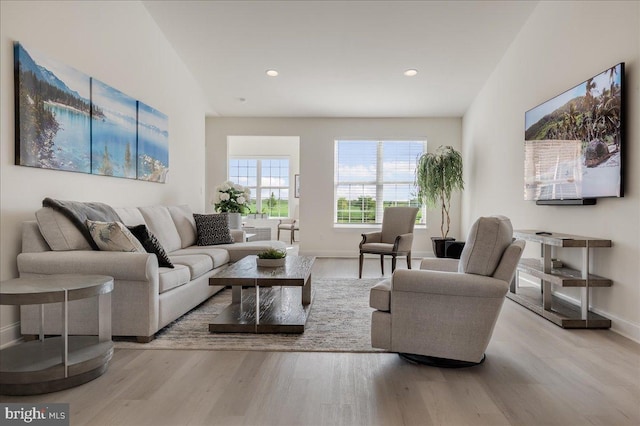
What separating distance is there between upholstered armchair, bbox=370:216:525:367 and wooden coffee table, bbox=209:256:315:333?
752mm

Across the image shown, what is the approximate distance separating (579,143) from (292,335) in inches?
117

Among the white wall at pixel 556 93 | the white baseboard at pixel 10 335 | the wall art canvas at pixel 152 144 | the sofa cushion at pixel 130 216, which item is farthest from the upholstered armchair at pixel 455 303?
the wall art canvas at pixel 152 144

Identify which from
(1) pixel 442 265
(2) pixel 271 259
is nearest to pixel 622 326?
(1) pixel 442 265

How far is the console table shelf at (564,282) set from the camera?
3115mm

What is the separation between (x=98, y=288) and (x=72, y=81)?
2042 millimetres

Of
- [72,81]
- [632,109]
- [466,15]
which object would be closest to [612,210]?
[632,109]

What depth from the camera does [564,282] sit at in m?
3.15

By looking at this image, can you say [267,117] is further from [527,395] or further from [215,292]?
[527,395]

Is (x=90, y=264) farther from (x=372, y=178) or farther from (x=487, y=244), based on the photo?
(x=372, y=178)

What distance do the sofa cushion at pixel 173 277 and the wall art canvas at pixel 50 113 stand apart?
121 cm

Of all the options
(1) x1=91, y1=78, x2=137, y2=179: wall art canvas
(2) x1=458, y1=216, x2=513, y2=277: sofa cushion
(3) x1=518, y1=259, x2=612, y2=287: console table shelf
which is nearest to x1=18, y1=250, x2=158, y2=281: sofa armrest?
(1) x1=91, y1=78, x2=137, y2=179: wall art canvas

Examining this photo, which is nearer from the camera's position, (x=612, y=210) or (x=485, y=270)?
(x=485, y=270)

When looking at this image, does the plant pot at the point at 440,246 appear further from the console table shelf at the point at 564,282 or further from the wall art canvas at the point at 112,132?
the wall art canvas at the point at 112,132

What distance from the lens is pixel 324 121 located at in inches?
297
